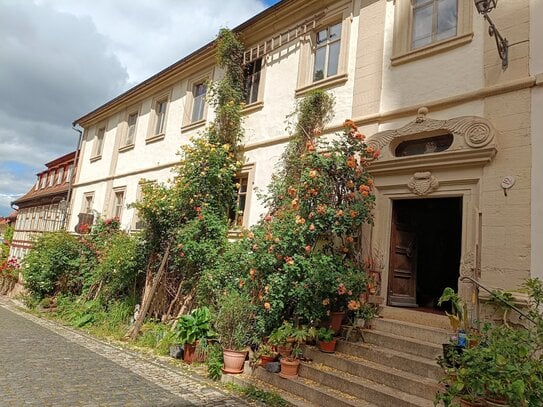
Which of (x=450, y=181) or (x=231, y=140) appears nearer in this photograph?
(x=450, y=181)

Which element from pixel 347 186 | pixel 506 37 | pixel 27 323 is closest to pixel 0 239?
pixel 27 323

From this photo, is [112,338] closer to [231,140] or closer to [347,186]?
[231,140]

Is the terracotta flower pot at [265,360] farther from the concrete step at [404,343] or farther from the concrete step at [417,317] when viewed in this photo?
the concrete step at [417,317]

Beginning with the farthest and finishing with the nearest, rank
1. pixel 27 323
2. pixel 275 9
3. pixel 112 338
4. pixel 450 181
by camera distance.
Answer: pixel 27 323
pixel 275 9
pixel 112 338
pixel 450 181

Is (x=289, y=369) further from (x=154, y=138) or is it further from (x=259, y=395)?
(x=154, y=138)

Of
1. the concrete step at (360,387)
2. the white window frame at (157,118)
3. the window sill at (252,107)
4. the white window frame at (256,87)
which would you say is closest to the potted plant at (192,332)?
the concrete step at (360,387)

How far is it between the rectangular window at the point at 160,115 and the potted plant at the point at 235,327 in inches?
358

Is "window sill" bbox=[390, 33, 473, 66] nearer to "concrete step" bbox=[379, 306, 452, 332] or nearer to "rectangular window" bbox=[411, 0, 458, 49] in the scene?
"rectangular window" bbox=[411, 0, 458, 49]

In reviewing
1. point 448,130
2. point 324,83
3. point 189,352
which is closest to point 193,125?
point 324,83

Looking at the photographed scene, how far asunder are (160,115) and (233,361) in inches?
418

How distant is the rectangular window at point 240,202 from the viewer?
32.6 ft

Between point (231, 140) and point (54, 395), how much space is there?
6.91 m

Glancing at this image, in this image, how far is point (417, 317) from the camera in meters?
6.00

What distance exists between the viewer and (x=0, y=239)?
2911cm
